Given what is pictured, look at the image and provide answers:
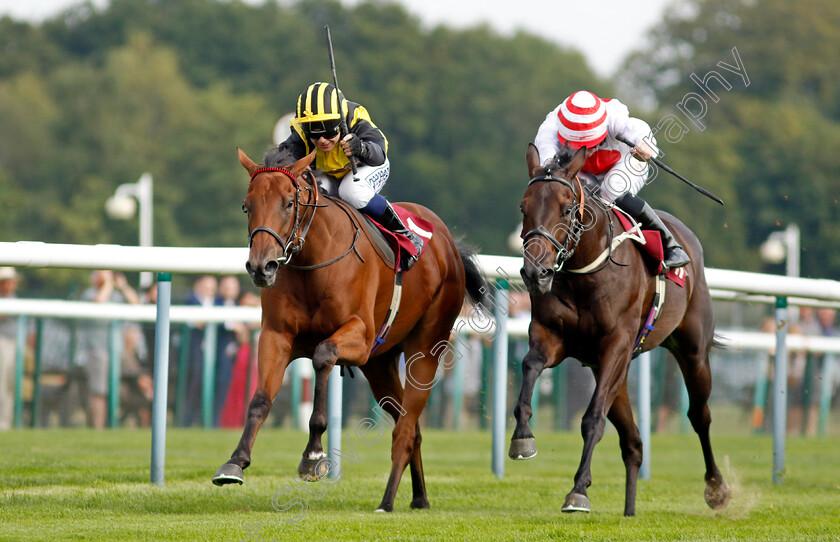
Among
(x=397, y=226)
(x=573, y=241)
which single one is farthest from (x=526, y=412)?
(x=397, y=226)

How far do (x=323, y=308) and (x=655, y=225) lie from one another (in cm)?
219

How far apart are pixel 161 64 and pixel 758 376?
144 feet

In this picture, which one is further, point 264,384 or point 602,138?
point 602,138

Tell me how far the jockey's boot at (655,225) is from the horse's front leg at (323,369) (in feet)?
6.10

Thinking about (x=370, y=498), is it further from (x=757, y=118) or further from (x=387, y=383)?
(x=757, y=118)

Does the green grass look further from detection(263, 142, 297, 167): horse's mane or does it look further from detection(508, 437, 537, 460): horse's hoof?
detection(263, 142, 297, 167): horse's mane

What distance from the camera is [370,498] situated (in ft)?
24.6

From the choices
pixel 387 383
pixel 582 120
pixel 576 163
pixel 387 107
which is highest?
pixel 387 107

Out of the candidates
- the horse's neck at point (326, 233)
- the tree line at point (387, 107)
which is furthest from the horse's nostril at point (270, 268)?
the tree line at point (387, 107)

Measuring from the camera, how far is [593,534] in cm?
577

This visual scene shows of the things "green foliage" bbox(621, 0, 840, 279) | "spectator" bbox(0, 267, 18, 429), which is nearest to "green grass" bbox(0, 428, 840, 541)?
"spectator" bbox(0, 267, 18, 429)

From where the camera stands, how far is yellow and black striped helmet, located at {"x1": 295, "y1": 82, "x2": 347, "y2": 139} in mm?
6641

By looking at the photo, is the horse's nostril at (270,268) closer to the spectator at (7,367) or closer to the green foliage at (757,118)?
the spectator at (7,367)

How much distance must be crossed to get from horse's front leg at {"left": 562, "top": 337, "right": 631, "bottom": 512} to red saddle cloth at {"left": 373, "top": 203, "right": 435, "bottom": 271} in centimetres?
124
